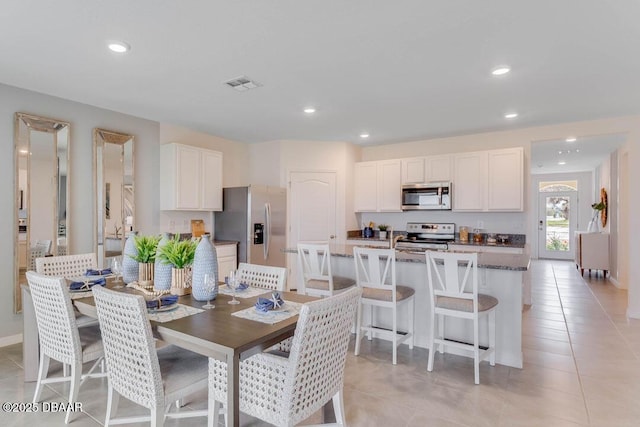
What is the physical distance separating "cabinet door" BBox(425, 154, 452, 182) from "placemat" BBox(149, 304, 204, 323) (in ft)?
14.0

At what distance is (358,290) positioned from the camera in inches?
68.8

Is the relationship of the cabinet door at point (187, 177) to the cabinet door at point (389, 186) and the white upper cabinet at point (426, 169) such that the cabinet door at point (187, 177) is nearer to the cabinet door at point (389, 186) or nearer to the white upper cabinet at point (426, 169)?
the cabinet door at point (389, 186)

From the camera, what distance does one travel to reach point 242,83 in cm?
332

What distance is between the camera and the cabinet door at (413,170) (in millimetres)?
5465

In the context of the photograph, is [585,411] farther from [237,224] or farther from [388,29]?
[237,224]

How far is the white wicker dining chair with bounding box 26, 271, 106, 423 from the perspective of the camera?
2045 millimetres

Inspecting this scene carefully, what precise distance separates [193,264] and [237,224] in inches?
120

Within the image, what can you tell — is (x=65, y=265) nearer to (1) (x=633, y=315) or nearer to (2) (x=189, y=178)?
(2) (x=189, y=178)

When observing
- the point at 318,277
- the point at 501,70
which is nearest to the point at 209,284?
the point at 318,277

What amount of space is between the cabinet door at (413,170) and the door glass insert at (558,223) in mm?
6585

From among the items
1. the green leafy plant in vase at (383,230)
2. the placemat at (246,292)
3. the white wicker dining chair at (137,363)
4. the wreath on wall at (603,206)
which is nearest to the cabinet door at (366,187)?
the green leafy plant in vase at (383,230)

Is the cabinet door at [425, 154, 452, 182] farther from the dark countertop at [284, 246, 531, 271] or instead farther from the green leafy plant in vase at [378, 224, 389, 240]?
the dark countertop at [284, 246, 531, 271]

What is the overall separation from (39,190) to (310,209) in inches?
138

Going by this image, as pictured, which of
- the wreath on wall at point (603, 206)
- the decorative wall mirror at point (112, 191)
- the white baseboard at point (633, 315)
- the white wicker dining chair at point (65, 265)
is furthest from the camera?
the wreath on wall at point (603, 206)
